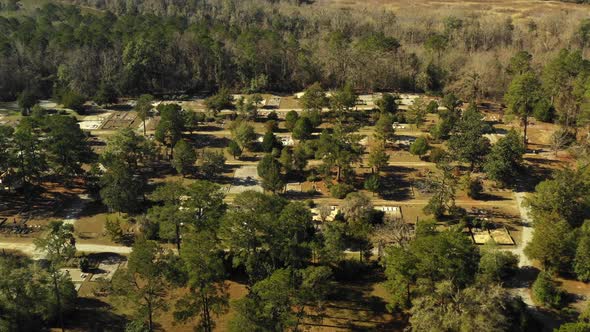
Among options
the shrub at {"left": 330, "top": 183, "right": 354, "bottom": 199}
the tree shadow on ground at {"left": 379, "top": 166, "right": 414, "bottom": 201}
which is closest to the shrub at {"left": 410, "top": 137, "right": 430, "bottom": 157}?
the tree shadow on ground at {"left": 379, "top": 166, "right": 414, "bottom": 201}

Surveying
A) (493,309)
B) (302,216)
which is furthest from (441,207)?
(493,309)

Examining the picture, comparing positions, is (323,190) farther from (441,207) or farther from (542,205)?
(542,205)

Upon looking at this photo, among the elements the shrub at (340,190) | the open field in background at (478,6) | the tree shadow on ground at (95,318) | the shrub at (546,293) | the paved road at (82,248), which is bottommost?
the tree shadow on ground at (95,318)

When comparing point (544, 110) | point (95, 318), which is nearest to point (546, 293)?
point (95, 318)

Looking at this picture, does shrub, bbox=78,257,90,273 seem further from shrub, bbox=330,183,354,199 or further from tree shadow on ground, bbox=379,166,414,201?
tree shadow on ground, bbox=379,166,414,201

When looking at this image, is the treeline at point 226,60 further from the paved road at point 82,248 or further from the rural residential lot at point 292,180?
the paved road at point 82,248

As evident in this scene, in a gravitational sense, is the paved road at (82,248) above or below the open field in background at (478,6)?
below

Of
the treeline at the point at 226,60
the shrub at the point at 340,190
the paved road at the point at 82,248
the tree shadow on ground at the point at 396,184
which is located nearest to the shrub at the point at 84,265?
the paved road at the point at 82,248

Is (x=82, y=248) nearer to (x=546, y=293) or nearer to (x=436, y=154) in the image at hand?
(x=546, y=293)
